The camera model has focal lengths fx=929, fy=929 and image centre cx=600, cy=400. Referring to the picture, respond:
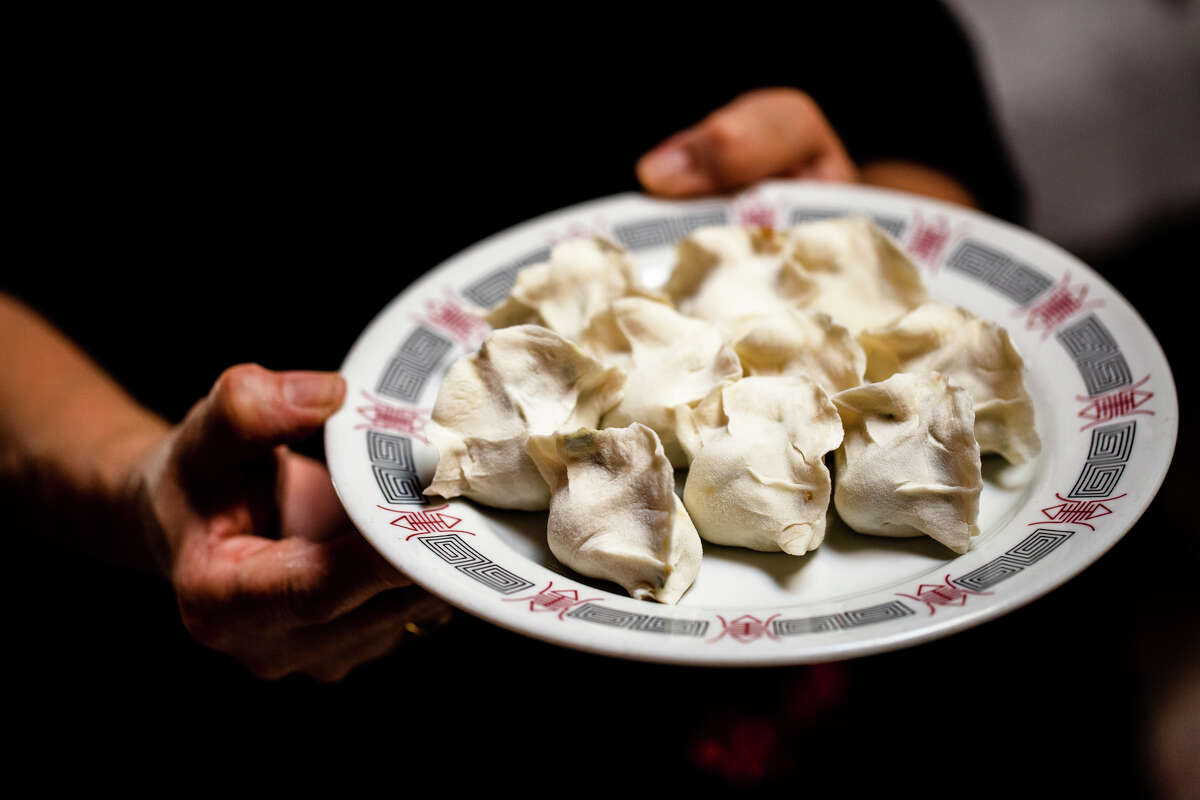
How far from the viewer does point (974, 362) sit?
3.09 ft

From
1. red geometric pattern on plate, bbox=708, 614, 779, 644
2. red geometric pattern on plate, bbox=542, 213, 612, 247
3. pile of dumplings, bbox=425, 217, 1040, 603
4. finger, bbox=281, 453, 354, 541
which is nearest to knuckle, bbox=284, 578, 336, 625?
finger, bbox=281, 453, 354, 541

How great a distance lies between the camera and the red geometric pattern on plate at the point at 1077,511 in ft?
2.61

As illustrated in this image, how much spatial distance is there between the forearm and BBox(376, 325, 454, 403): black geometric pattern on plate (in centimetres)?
45

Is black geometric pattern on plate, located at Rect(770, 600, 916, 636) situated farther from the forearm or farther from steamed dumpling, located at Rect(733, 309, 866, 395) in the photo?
the forearm

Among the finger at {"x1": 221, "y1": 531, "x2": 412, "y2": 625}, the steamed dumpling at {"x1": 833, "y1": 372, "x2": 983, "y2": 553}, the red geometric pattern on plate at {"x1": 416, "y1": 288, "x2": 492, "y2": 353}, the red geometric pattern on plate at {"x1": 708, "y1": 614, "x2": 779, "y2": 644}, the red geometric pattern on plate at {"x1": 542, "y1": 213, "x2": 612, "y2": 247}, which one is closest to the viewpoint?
the red geometric pattern on plate at {"x1": 708, "y1": 614, "x2": 779, "y2": 644}

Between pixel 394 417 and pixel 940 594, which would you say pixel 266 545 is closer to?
pixel 394 417

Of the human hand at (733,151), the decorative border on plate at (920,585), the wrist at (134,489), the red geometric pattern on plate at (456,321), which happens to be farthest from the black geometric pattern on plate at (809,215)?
the wrist at (134,489)

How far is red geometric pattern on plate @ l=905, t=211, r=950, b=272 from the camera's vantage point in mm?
1207

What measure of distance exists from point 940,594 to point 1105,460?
10.1 inches

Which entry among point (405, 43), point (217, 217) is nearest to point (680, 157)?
point (405, 43)

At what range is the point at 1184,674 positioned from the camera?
1.70 meters

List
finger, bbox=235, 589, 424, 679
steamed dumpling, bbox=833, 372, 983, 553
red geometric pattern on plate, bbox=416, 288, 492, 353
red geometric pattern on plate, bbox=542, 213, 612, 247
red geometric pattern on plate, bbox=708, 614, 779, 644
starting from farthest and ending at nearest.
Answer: red geometric pattern on plate, bbox=542, 213, 612, 247
red geometric pattern on plate, bbox=416, 288, 492, 353
finger, bbox=235, 589, 424, 679
steamed dumpling, bbox=833, 372, 983, 553
red geometric pattern on plate, bbox=708, 614, 779, 644

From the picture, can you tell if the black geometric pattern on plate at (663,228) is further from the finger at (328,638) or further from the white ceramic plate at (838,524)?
the finger at (328,638)

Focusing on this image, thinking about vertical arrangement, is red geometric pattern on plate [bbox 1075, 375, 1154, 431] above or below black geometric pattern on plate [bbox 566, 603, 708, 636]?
above
